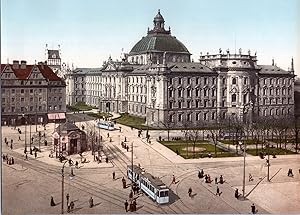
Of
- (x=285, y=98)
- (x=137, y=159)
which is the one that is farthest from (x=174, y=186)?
(x=285, y=98)

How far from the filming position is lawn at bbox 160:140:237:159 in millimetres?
16170

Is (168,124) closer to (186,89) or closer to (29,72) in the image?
(186,89)

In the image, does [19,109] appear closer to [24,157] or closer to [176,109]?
[24,157]

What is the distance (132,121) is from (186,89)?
4466mm

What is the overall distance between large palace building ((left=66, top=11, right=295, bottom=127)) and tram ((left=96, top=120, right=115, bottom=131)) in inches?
39.6

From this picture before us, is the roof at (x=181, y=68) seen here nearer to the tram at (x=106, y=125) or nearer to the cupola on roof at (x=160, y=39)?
the cupola on roof at (x=160, y=39)

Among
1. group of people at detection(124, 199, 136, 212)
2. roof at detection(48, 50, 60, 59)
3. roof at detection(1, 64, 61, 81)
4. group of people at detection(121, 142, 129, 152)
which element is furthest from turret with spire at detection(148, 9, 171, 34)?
group of people at detection(124, 199, 136, 212)

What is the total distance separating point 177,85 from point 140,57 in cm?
280

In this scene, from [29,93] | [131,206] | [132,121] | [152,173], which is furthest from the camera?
[132,121]

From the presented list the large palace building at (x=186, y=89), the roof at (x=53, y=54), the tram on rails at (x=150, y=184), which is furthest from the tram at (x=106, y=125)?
the roof at (x=53, y=54)

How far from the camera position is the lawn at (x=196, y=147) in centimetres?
1617

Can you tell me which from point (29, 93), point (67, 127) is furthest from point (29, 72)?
point (67, 127)

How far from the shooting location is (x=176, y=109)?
73.9ft

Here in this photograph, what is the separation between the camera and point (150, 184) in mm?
12508
